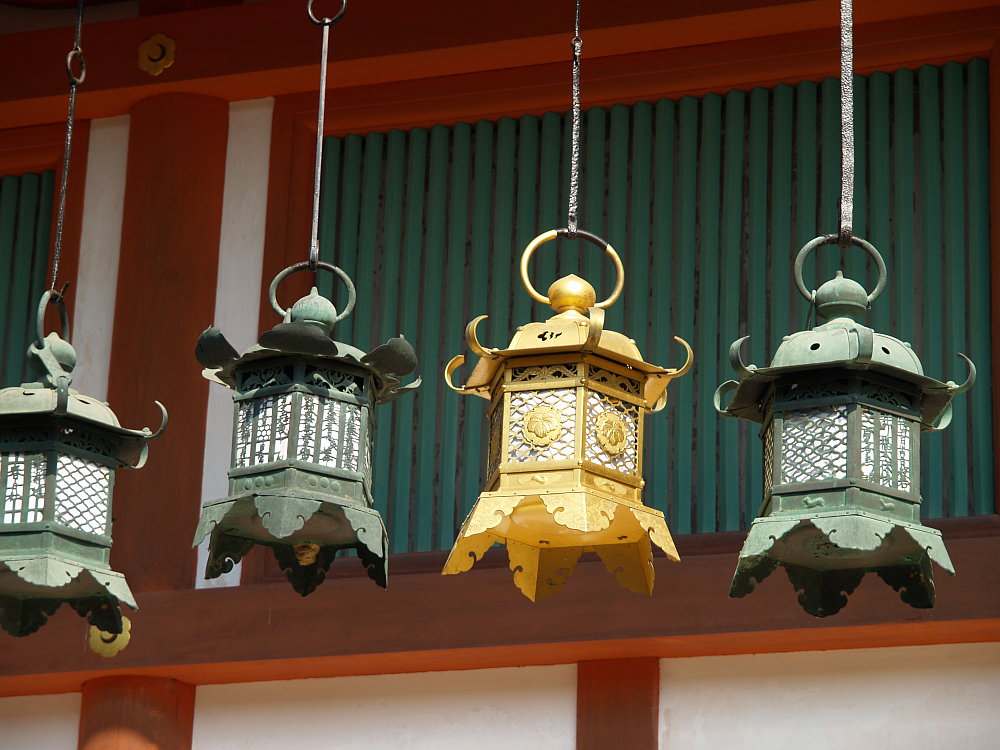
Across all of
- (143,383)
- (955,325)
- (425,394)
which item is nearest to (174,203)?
(143,383)

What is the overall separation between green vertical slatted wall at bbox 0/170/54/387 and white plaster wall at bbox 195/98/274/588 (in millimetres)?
658

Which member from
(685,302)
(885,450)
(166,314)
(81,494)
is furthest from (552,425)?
(166,314)

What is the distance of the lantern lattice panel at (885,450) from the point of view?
4238 mm

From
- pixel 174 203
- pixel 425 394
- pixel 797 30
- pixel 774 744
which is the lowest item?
pixel 774 744

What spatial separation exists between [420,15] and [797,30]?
1105mm

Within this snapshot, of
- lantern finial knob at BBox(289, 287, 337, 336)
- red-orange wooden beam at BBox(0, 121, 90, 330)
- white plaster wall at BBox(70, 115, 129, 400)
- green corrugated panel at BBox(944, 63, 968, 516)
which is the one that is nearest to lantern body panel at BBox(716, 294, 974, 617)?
lantern finial knob at BBox(289, 287, 337, 336)

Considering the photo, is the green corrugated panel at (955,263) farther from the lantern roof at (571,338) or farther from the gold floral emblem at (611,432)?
the gold floral emblem at (611,432)

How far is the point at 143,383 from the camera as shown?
20.6ft

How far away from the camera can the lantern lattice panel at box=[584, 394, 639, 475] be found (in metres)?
4.52

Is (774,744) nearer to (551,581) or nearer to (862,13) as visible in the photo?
(551,581)

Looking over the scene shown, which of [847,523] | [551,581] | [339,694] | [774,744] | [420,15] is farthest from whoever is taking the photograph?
[420,15]

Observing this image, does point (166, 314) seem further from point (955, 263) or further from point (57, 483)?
point (955, 263)

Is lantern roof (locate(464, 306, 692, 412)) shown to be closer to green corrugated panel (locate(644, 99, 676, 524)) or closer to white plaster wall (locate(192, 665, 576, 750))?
green corrugated panel (locate(644, 99, 676, 524))

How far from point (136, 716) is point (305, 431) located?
1.76 metres
